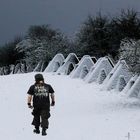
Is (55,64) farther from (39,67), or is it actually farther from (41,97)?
(41,97)

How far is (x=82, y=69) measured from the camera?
120 ft

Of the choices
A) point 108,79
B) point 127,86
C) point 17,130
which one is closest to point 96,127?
point 17,130

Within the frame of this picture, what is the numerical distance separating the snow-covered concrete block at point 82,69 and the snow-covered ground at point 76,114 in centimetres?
232

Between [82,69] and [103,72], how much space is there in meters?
1.73

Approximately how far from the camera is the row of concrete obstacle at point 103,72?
29766 mm

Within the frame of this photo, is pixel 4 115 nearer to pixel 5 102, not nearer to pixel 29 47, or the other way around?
pixel 5 102

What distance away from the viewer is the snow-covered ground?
1864 centimetres

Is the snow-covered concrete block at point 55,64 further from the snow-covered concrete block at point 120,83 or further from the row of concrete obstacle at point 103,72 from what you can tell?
the snow-covered concrete block at point 120,83

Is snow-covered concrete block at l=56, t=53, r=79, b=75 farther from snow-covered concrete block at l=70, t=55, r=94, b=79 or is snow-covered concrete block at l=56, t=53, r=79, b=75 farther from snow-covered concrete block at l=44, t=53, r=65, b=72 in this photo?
snow-covered concrete block at l=70, t=55, r=94, b=79

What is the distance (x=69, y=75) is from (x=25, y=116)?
47.5 ft

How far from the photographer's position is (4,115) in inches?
916

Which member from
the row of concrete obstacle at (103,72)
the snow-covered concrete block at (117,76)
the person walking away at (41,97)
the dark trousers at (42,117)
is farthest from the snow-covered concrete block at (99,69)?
the person walking away at (41,97)

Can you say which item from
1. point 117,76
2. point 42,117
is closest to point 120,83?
point 117,76

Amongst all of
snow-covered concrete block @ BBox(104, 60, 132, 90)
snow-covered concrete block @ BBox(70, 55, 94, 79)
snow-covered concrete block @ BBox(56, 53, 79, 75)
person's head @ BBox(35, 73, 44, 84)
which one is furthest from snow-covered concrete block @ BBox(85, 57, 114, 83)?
person's head @ BBox(35, 73, 44, 84)
